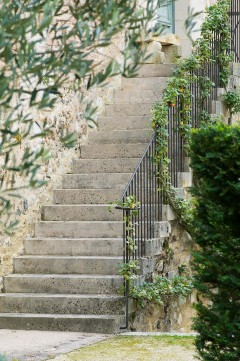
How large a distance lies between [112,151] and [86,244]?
181 cm

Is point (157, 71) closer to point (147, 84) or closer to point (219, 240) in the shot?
point (147, 84)

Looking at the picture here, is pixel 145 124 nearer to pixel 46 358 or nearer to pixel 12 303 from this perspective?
pixel 12 303

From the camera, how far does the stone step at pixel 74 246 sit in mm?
10586

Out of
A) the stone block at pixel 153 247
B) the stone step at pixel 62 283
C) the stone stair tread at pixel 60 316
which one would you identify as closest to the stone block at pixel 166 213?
the stone block at pixel 153 247

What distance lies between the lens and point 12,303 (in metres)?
10.2

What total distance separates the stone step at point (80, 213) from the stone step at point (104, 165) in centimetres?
73

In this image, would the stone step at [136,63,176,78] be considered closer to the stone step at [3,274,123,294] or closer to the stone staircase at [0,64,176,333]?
the stone staircase at [0,64,176,333]

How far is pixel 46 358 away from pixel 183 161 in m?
4.64

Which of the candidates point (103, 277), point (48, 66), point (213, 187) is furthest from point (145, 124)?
point (48, 66)

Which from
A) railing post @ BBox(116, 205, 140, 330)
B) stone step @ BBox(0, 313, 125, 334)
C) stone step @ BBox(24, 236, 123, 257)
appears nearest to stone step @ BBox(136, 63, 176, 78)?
stone step @ BBox(24, 236, 123, 257)

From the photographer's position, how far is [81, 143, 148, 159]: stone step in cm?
1199

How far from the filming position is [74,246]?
10.8 metres

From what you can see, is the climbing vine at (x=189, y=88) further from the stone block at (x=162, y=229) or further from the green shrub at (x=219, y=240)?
the green shrub at (x=219, y=240)

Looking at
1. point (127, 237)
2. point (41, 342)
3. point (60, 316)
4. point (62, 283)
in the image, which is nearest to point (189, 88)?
point (127, 237)
